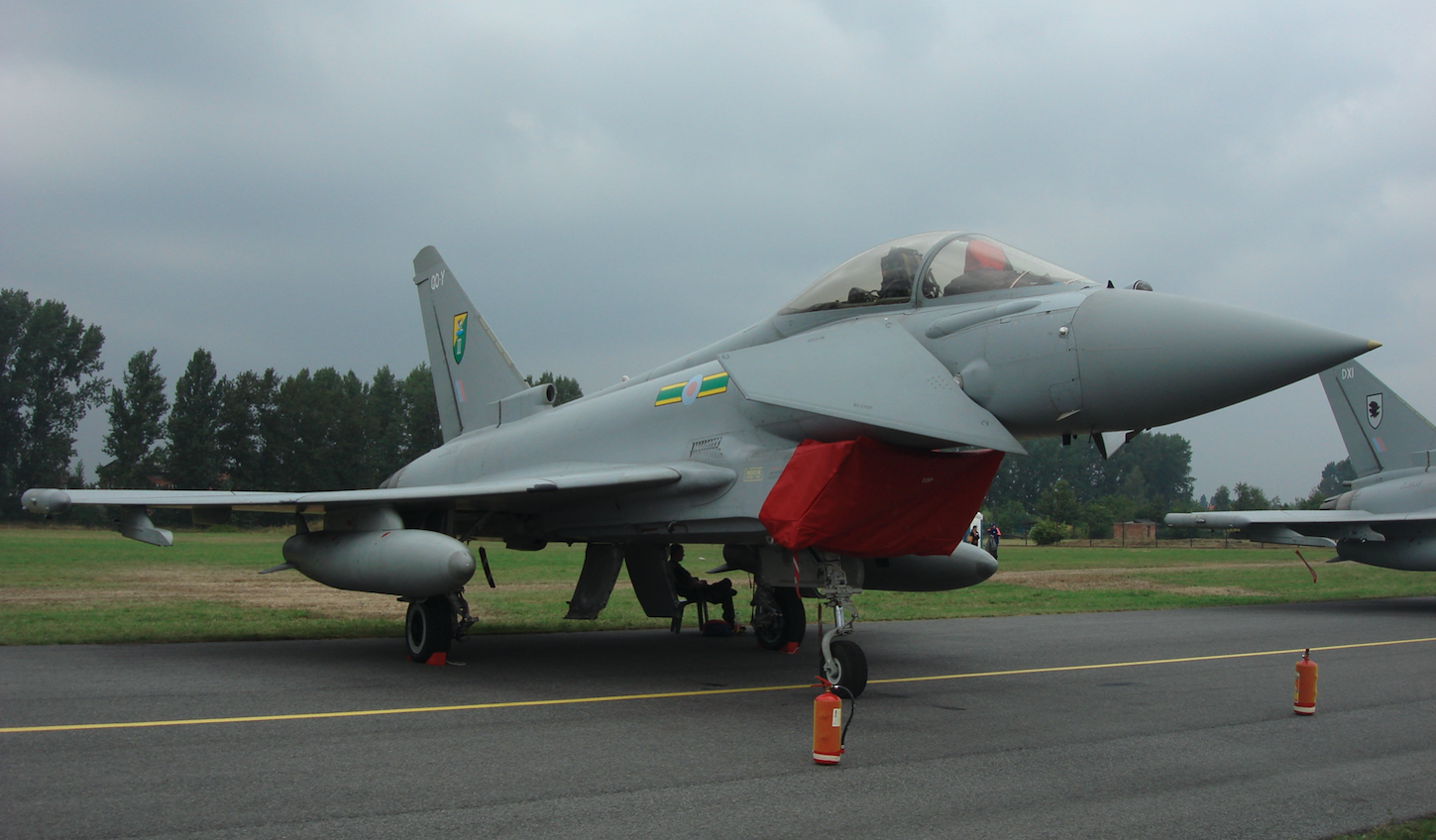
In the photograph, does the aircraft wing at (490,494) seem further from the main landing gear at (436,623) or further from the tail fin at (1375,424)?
the tail fin at (1375,424)

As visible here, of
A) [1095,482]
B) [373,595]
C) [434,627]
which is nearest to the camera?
[434,627]

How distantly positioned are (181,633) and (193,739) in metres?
6.31

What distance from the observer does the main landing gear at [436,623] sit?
9109mm

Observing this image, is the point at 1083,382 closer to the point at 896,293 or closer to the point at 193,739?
the point at 896,293

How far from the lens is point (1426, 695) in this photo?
7754mm

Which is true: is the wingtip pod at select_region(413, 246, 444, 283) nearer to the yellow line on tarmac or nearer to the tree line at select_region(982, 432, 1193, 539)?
the yellow line on tarmac

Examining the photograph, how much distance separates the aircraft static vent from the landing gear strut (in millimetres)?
1443

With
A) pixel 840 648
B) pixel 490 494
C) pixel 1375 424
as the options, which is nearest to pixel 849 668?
pixel 840 648

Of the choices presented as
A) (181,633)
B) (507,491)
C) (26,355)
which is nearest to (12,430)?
(26,355)

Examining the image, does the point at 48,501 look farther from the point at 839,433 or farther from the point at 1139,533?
the point at 1139,533

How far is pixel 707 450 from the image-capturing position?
320 inches

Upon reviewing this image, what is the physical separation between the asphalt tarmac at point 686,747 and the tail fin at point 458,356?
3837 mm

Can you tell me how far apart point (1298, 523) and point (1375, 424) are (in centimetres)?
373

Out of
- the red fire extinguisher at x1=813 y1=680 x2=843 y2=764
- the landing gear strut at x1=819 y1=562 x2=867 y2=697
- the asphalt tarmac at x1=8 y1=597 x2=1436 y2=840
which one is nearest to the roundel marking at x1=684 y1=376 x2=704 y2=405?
the landing gear strut at x1=819 y1=562 x2=867 y2=697
